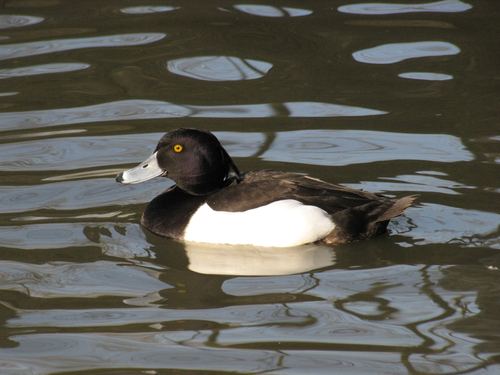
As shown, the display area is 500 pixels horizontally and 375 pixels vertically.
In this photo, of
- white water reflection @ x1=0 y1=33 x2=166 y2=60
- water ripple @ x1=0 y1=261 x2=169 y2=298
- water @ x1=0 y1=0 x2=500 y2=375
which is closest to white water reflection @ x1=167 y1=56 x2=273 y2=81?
water @ x1=0 y1=0 x2=500 y2=375

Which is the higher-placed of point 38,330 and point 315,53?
point 315,53

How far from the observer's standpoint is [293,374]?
3723mm

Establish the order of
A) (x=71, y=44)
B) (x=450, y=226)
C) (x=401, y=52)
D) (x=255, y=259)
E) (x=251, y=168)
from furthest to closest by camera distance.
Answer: (x=71, y=44) → (x=401, y=52) → (x=251, y=168) → (x=450, y=226) → (x=255, y=259)

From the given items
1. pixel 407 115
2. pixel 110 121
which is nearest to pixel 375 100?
pixel 407 115

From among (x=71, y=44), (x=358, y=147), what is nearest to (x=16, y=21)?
(x=71, y=44)

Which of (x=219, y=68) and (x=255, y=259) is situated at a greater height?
(x=219, y=68)

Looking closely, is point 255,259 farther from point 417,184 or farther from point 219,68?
point 219,68

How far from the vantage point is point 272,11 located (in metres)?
10.8

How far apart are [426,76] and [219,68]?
255 cm

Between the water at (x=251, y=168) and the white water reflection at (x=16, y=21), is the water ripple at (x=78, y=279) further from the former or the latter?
the white water reflection at (x=16, y=21)

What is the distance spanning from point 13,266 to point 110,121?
3143mm

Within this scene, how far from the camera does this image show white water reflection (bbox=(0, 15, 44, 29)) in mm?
10703

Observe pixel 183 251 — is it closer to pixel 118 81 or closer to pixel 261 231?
pixel 261 231

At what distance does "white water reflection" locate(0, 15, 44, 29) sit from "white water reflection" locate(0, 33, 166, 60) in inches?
29.2
